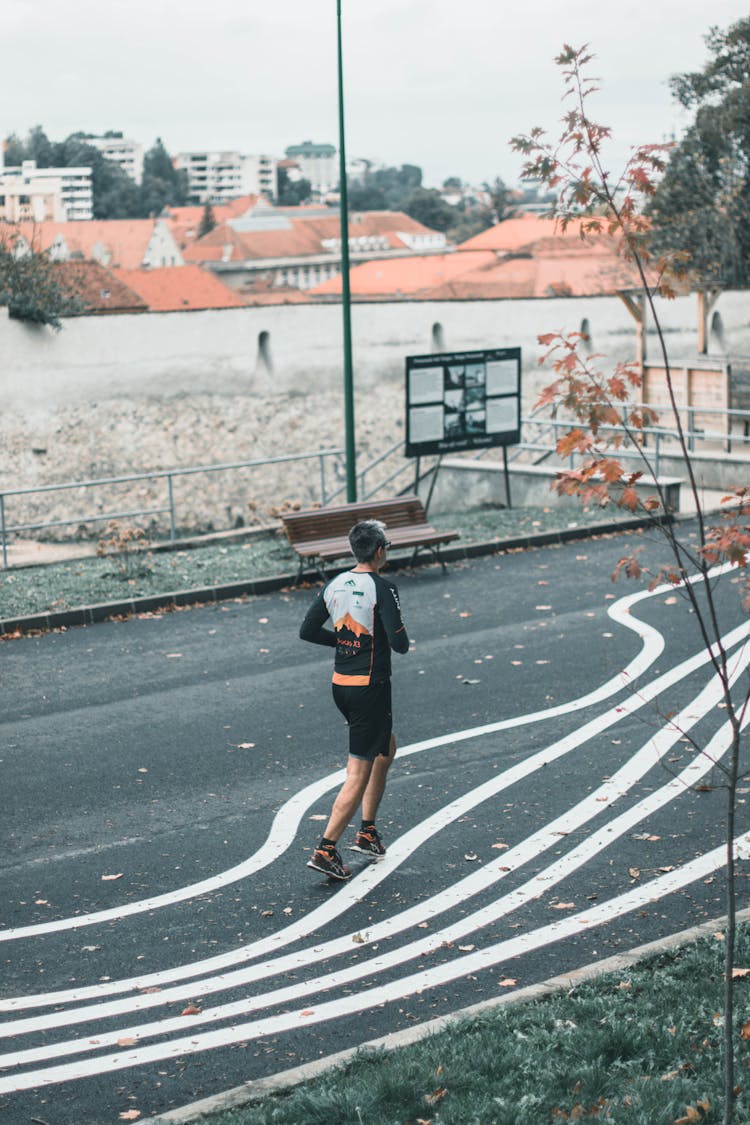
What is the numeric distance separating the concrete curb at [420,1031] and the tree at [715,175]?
3994 centimetres

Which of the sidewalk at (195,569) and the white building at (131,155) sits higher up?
the white building at (131,155)

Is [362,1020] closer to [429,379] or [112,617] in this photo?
[112,617]

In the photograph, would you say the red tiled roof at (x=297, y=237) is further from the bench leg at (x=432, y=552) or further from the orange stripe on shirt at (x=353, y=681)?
the orange stripe on shirt at (x=353, y=681)

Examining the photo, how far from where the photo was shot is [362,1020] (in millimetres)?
5566

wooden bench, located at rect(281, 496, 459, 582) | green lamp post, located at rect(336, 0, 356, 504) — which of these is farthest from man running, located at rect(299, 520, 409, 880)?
green lamp post, located at rect(336, 0, 356, 504)

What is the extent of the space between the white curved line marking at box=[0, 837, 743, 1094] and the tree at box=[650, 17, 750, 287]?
1539 inches

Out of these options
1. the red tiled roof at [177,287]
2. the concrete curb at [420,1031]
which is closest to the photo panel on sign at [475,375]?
the concrete curb at [420,1031]

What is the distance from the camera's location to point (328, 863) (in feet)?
23.2

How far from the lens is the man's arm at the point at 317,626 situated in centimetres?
727

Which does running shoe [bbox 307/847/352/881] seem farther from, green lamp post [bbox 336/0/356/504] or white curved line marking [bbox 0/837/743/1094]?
green lamp post [bbox 336/0/356/504]

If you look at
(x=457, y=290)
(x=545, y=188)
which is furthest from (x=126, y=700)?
(x=457, y=290)

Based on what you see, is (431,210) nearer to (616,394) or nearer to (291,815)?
(291,815)

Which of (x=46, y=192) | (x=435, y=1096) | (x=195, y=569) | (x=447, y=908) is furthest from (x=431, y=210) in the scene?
(x=435, y=1096)

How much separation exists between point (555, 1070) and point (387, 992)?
45.6 inches
